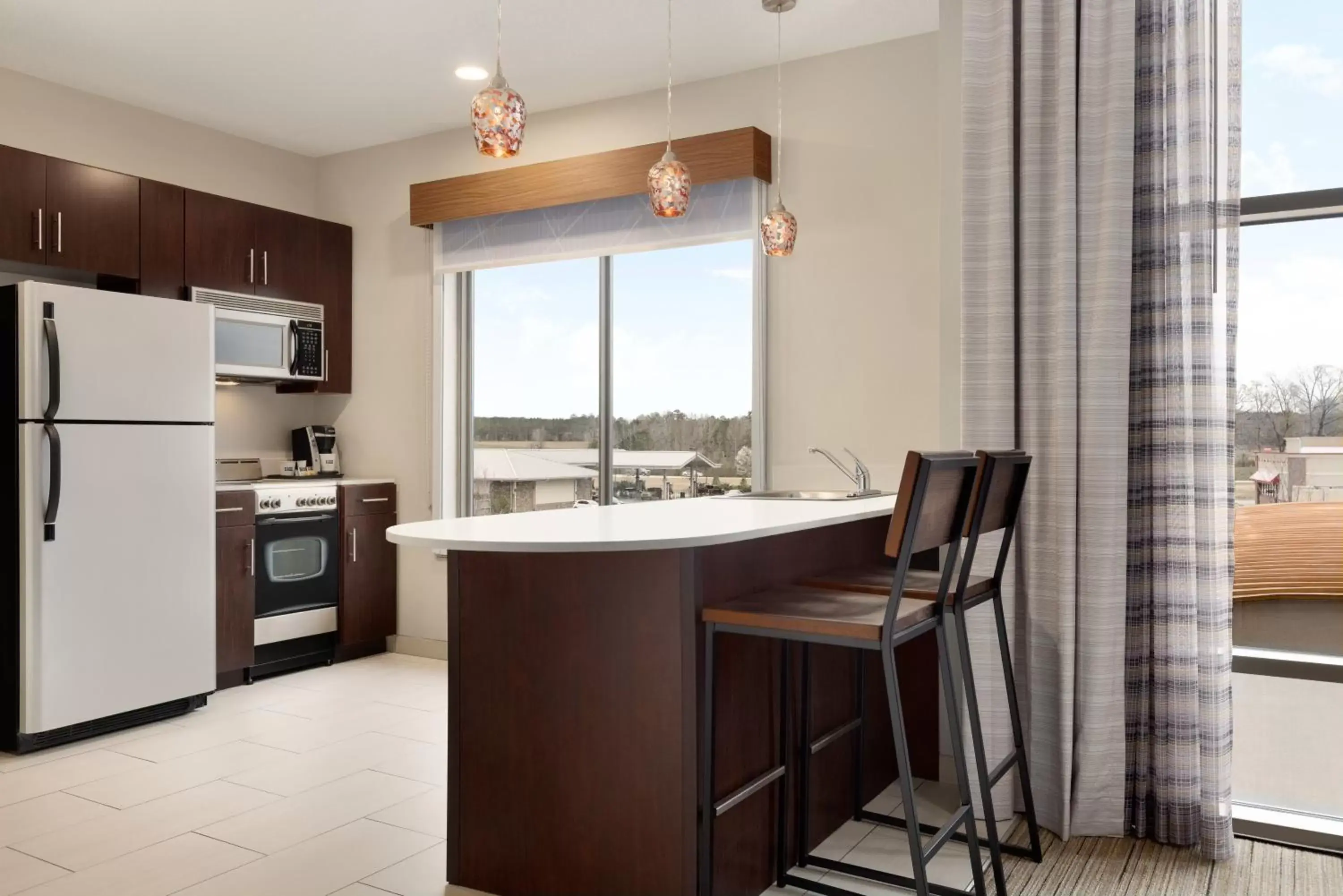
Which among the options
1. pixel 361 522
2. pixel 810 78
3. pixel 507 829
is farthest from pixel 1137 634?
pixel 361 522

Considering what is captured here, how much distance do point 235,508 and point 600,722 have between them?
9.44 ft

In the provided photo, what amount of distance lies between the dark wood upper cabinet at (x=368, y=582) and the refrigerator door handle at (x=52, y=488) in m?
1.57

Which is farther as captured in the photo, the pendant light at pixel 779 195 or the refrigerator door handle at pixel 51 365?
the refrigerator door handle at pixel 51 365

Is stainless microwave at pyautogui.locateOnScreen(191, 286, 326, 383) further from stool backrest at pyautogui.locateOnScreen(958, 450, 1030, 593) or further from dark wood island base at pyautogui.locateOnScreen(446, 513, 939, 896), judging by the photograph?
stool backrest at pyautogui.locateOnScreen(958, 450, 1030, 593)

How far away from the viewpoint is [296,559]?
479 cm

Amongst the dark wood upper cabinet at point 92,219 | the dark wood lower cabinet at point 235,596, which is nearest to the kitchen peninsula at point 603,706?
the dark wood lower cabinet at point 235,596

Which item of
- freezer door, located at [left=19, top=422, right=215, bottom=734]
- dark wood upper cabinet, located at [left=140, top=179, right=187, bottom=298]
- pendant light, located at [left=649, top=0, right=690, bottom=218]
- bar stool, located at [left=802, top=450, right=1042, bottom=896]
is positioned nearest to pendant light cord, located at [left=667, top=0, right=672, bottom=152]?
pendant light, located at [left=649, top=0, right=690, bottom=218]

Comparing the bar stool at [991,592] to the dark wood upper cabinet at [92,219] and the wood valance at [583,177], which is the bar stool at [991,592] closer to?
the wood valance at [583,177]

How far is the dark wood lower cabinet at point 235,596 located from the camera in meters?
4.40

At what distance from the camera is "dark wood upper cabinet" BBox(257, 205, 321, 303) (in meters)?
5.00

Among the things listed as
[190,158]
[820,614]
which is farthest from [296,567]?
[820,614]

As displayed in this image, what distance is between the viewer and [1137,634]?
2787mm

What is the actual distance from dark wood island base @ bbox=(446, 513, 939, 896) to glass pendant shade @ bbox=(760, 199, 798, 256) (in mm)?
1182

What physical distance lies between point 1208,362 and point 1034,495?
575 mm
